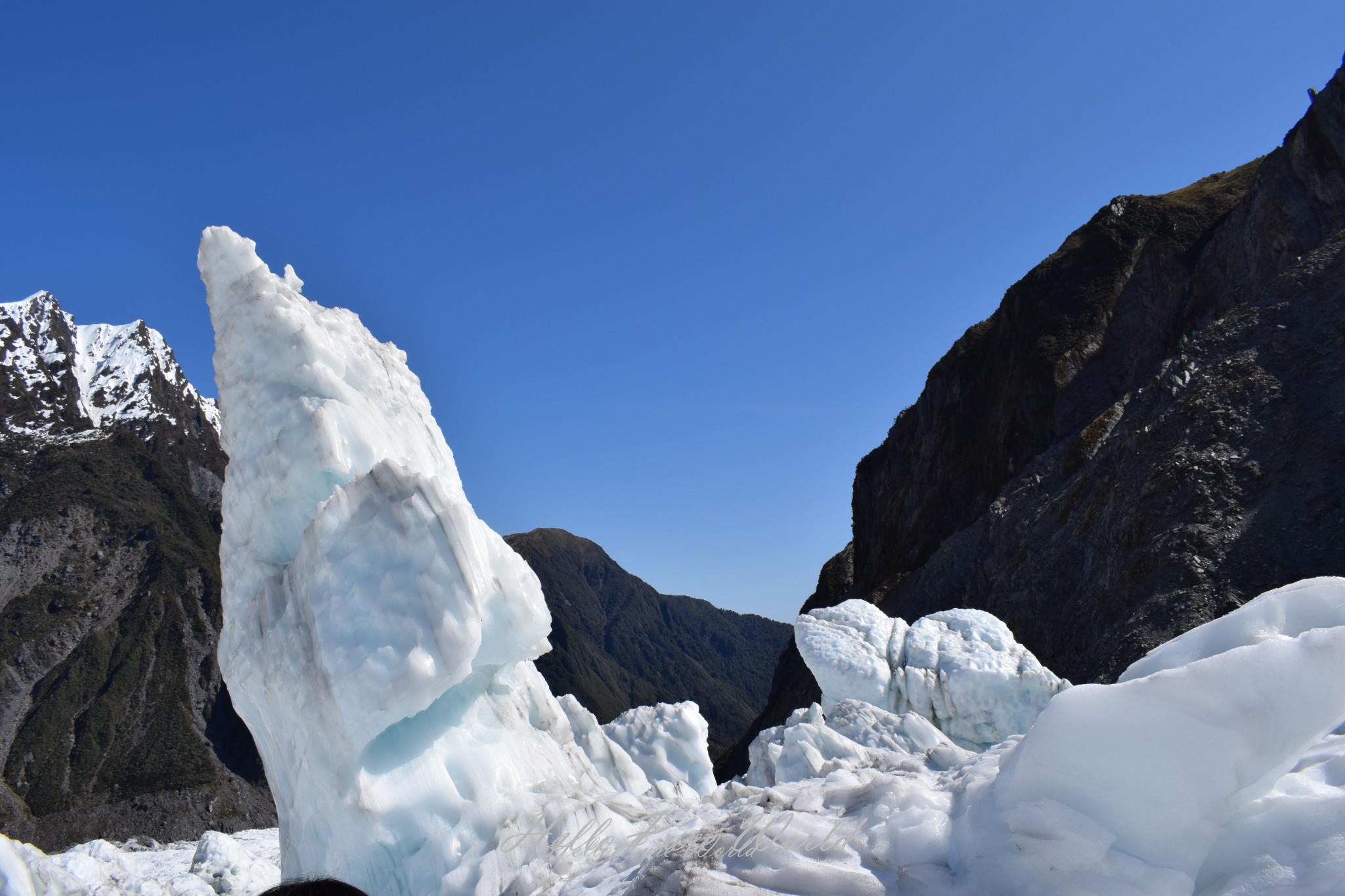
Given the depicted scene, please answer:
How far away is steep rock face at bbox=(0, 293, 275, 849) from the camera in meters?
71.4

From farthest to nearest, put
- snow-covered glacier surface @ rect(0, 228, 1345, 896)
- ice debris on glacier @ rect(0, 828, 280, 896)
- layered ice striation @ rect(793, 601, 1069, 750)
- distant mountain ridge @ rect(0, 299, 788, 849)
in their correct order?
distant mountain ridge @ rect(0, 299, 788, 849), layered ice striation @ rect(793, 601, 1069, 750), ice debris on glacier @ rect(0, 828, 280, 896), snow-covered glacier surface @ rect(0, 228, 1345, 896)

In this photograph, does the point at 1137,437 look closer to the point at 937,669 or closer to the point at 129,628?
the point at 937,669

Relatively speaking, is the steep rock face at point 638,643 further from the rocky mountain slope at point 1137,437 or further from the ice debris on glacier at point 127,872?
the ice debris on glacier at point 127,872

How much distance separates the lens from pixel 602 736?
11266 mm

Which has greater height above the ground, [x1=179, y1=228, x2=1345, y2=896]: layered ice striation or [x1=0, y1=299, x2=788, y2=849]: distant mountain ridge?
[x1=0, y1=299, x2=788, y2=849]: distant mountain ridge

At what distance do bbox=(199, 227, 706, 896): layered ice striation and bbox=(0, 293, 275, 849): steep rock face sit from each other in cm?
7576

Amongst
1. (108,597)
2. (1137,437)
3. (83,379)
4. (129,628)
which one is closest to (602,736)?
(1137,437)

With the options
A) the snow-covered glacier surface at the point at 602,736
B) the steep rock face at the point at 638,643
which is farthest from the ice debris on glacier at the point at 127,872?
the steep rock face at the point at 638,643

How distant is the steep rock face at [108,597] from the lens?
71438 millimetres

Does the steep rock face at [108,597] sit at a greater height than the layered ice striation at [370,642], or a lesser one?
greater

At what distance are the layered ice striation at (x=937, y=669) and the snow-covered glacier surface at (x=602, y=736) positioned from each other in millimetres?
46

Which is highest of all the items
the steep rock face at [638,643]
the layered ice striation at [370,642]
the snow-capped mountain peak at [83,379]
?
Result: the snow-capped mountain peak at [83,379]

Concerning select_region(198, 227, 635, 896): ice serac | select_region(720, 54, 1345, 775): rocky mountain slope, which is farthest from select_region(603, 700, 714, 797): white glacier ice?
select_region(720, 54, 1345, 775): rocky mountain slope

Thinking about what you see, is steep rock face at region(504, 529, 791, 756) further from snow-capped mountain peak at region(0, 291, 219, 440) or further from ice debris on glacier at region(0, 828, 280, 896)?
ice debris on glacier at region(0, 828, 280, 896)
